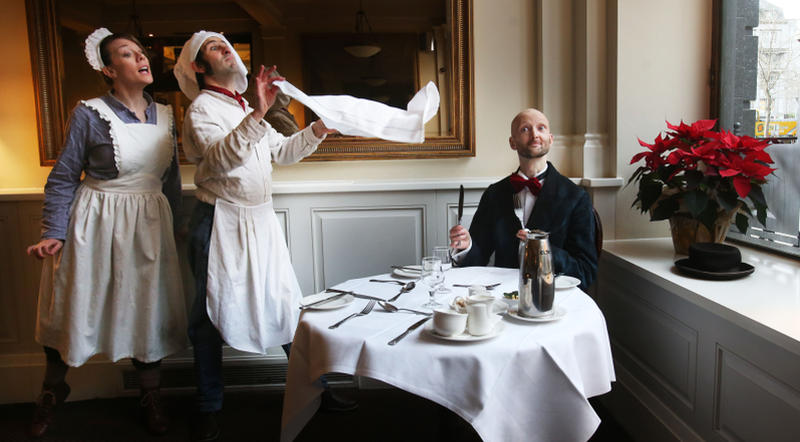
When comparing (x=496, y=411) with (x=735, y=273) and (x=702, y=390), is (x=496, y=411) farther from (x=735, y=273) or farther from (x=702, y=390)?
(x=735, y=273)

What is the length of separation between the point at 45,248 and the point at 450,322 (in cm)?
171

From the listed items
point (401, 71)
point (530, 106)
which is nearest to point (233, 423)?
point (401, 71)

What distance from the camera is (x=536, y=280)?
1.40 m

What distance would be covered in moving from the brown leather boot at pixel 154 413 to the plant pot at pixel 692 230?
7.60ft

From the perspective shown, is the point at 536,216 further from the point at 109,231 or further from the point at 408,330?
the point at 109,231

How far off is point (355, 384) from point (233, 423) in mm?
609

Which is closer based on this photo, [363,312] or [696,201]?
[363,312]

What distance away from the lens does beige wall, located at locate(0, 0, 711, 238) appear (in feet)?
8.04

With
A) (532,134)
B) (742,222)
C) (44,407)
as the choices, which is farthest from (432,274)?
(44,407)

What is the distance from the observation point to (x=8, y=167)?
2713 mm

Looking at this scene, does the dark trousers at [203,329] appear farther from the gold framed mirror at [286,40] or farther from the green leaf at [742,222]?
the green leaf at [742,222]

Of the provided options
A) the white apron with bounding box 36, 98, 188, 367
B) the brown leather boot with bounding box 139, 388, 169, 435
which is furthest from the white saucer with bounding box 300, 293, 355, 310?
the brown leather boot with bounding box 139, 388, 169, 435

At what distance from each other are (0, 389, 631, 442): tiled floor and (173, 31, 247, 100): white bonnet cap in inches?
→ 56.5

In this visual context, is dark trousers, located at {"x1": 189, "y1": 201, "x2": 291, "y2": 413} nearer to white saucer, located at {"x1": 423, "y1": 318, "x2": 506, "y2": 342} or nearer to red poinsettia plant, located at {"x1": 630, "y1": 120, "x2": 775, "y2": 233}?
white saucer, located at {"x1": 423, "y1": 318, "x2": 506, "y2": 342}
